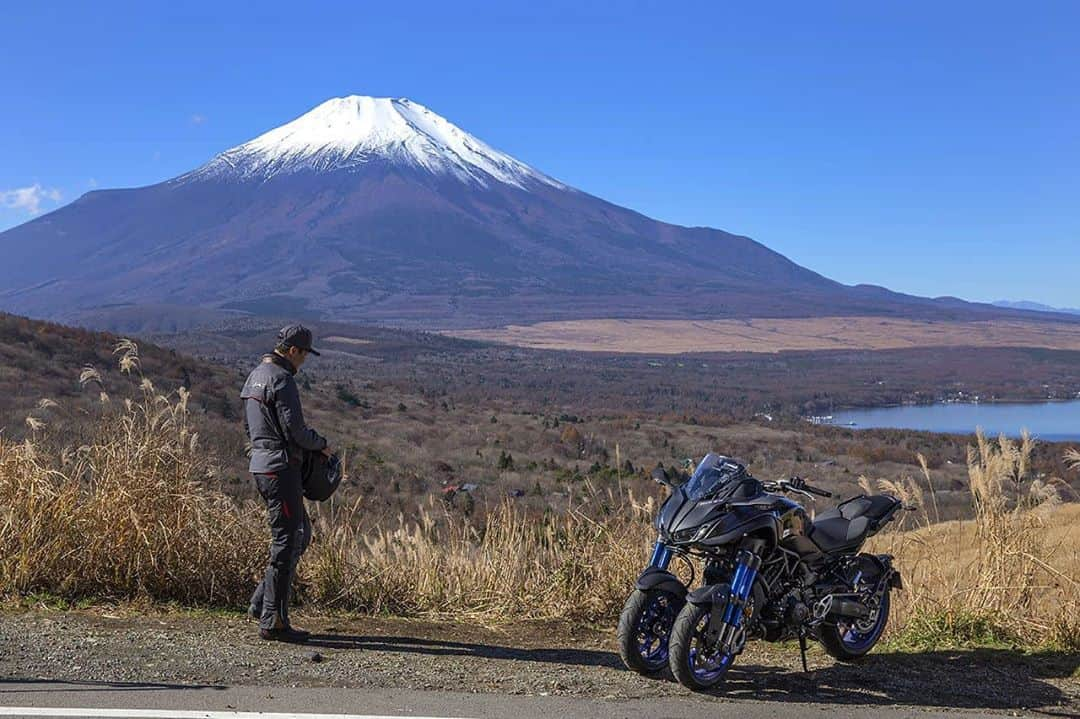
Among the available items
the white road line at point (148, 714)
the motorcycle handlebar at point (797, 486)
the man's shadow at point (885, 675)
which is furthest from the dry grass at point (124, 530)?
the motorcycle handlebar at point (797, 486)

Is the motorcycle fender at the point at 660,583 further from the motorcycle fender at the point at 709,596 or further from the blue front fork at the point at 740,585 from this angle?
the blue front fork at the point at 740,585

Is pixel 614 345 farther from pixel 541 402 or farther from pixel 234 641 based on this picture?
pixel 234 641

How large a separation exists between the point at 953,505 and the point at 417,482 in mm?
9950

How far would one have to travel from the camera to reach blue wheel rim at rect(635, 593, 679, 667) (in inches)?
219

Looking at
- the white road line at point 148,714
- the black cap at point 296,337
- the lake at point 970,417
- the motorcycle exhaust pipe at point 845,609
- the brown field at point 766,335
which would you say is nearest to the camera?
the white road line at point 148,714

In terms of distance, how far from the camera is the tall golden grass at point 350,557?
6.68 m

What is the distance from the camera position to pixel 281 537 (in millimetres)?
6168

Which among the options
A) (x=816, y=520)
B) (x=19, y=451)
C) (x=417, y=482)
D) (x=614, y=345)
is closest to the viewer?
(x=816, y=520)

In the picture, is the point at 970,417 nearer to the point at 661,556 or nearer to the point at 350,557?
the point at 350,557

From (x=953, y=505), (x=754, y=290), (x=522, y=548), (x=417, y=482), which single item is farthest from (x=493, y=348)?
(x=754, y=290)

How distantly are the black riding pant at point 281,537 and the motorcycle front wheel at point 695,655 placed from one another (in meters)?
2.20

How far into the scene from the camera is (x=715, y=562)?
227 inches

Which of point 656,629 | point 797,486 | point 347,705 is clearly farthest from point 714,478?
point 347,705

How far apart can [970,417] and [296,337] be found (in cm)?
4465
